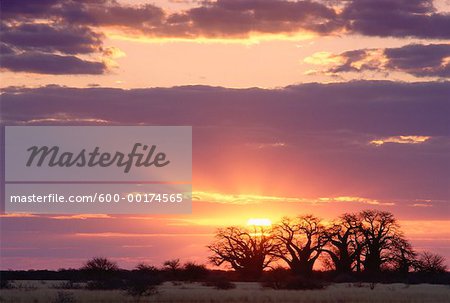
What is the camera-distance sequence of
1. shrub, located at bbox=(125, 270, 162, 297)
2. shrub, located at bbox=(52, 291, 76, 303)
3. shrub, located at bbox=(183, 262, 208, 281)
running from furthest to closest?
shrub, located at bbox=(183, 262, 208, 281)
shrub, located at bbox=(125, 270, 162, 297)
shrub, located at bbox=(52, 291, 76, 303)

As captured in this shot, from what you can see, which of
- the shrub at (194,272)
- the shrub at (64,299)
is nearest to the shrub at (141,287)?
the shrub at (64,299)

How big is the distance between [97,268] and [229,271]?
15.3 metres

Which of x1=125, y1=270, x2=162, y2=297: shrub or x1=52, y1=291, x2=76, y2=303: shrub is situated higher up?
x1=125, y1=270, x2=162, y2=297: shrub

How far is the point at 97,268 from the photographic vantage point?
93375 mm

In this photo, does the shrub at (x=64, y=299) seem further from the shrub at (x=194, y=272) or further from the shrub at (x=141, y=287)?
the shrub at (x=194, y=272)

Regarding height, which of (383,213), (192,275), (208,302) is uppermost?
(383,213)

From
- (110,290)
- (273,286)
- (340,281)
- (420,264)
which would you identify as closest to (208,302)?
(110,290)

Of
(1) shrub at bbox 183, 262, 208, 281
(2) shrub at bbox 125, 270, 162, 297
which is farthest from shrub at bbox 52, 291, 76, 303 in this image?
(1) shrub at bbox 183, 262, 208, 281

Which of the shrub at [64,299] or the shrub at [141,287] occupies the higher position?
the shrub at [141,287]

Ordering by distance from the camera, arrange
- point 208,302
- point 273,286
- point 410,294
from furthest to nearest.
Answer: point 273,286 < point 410,294 < point 208,302

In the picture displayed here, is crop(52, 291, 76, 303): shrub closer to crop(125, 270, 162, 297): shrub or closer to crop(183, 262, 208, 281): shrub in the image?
crop(125, 270, 162, 297): shrub

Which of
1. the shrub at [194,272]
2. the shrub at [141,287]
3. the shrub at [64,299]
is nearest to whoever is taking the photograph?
the shrub at [64,299]

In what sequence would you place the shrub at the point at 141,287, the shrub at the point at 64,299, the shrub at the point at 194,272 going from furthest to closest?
the shrub at the point at 194,272, the shrub at the point at 141,287, the shrub at the point at 64,299

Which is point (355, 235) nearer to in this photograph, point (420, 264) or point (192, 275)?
point (420, 264)
